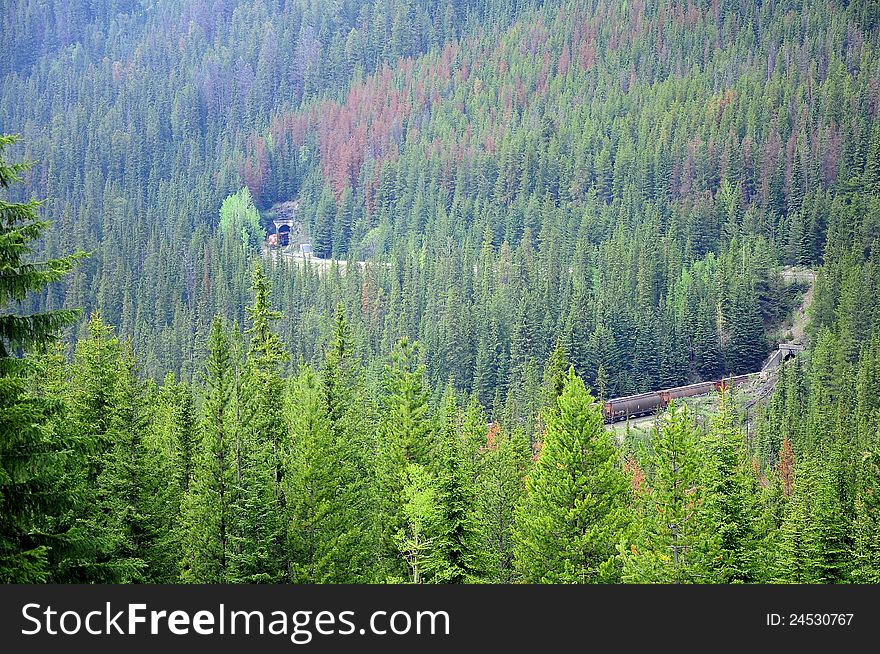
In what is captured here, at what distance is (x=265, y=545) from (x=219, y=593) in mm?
25395

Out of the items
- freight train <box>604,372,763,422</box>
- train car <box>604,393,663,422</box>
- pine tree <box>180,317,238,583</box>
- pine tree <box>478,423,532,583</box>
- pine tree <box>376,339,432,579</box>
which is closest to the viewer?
pine tree <box>180,317,238,583</box>

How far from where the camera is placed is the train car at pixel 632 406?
142 metres

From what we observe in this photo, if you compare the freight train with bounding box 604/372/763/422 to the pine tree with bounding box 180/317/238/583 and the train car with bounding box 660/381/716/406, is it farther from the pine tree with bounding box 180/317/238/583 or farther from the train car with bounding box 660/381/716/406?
the pine tree with bounding box 180/317/238/583

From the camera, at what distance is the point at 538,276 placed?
650 feet

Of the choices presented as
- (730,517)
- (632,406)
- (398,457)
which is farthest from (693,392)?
(730,517)

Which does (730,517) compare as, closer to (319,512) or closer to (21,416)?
(319,512)

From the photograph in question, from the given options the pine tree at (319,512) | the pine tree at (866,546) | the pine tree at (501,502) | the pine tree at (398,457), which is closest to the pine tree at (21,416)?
the pine tree at (319,512)

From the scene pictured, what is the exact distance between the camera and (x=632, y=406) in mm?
145375

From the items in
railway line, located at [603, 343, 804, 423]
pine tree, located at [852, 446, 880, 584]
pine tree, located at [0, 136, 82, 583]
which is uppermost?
pine tree, located at [0, 136, 82, 583]

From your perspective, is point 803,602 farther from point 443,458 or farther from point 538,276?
point 538,276

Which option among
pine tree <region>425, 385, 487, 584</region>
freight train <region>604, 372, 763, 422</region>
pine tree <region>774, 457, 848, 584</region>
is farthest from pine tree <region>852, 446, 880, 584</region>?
freight train <region>604, 372, 763, 422</region>

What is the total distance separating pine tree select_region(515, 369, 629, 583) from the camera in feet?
157

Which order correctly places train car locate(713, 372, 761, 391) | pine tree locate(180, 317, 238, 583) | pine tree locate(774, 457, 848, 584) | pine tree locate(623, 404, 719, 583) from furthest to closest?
train car locate(713, 372, 761, 391)
pine tree locate(774, 457, 848, 584)
pine tree locate(180, 317, 238, 583)
pine tree locate(623, 404, 719, 583)

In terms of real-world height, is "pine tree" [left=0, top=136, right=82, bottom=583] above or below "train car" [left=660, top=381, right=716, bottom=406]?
above
